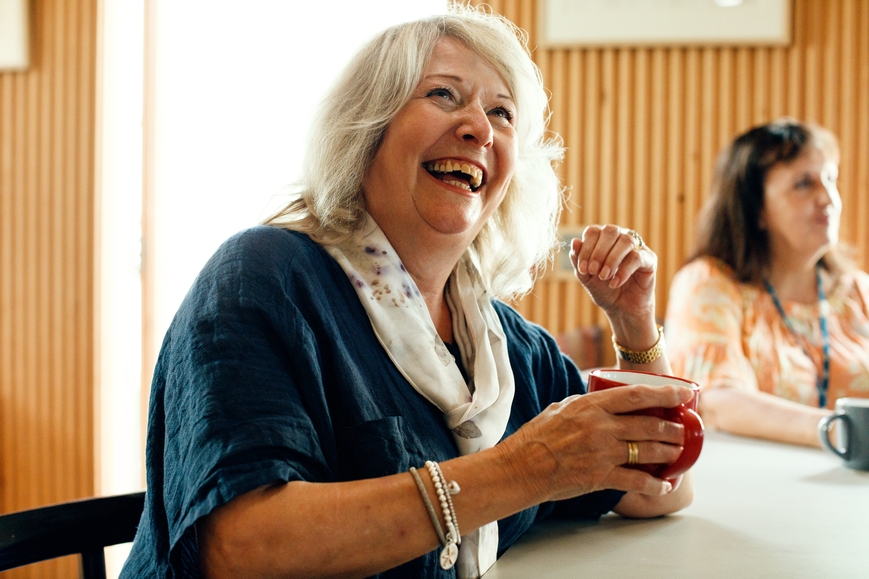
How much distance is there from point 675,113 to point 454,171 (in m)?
2.38

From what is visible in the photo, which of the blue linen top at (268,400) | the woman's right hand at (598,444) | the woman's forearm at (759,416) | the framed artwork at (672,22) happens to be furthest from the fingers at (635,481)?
the framed artwork at (672,22)

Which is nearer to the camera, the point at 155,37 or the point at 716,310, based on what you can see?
the point at 716,310

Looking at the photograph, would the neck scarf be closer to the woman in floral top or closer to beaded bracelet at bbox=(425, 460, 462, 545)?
beaded bracelet at bbox=(425, 460, 462, 545)

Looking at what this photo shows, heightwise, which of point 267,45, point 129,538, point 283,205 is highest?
point 267,45

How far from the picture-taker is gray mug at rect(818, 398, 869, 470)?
4.78 ft

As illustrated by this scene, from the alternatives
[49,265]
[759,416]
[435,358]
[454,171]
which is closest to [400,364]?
[435,358]

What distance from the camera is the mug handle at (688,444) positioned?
0.88 meters

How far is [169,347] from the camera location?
0.96 metres

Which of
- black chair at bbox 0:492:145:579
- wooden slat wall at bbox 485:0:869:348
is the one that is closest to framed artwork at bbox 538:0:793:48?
wooden slat wall at bbox 485:0:869:348

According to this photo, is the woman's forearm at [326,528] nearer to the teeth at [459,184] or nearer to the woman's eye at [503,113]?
the teeth at [459,184]

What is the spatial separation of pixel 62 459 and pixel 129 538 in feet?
9.59

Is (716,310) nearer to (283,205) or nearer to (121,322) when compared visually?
(283,205)

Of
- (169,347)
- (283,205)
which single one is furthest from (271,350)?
(283,205)

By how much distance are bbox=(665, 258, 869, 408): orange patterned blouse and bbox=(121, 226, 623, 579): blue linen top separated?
1.24m
